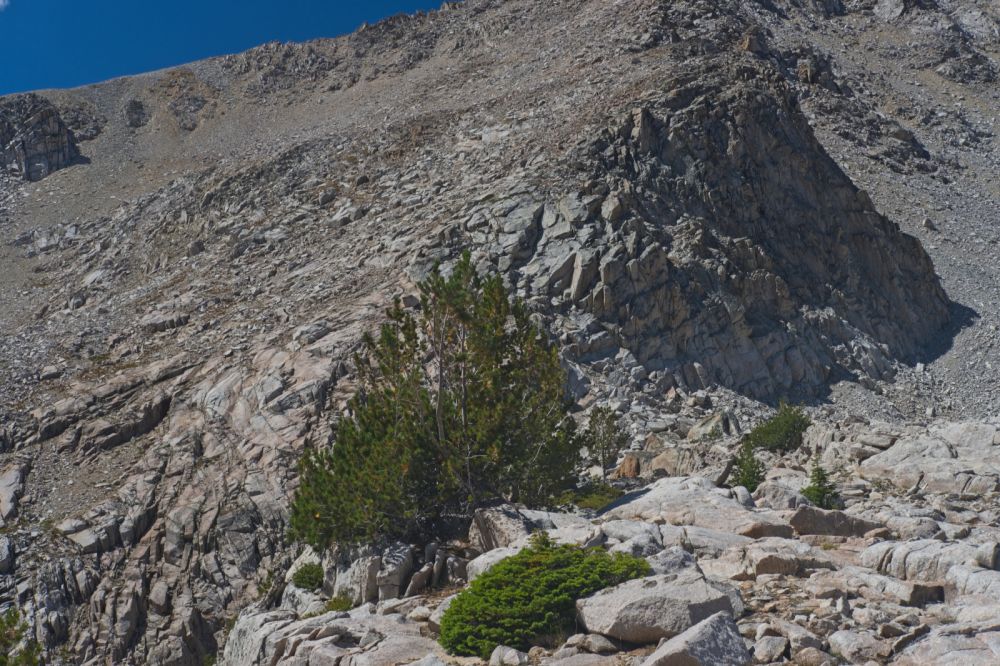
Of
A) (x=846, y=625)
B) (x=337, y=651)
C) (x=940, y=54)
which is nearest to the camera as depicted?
(x=846, y=625)

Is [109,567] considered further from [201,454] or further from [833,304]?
[833,304]

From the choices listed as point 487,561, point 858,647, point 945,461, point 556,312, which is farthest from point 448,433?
point 556,312

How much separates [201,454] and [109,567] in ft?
16.6

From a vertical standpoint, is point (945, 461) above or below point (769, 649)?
below

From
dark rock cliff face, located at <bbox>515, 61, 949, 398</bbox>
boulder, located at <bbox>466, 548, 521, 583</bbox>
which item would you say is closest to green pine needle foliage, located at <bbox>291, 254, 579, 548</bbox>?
boulder, located at <bbox>466, 548, 521, 583</bbox>

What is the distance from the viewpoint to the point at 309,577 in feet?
64.3

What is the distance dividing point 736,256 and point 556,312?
37.5 ft

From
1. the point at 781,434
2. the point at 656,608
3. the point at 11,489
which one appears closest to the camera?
the point at 656,608

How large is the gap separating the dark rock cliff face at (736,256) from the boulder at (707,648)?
26342mm

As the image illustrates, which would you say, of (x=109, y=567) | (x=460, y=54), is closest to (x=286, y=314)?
(x=109, y=567)

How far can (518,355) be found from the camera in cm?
2098

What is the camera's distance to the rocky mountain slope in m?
16.5

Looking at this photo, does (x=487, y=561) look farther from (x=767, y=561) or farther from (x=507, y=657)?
(x=767, y=561)

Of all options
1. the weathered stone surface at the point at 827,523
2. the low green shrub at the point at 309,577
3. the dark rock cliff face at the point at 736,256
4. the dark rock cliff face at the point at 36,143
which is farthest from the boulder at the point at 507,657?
the dark rock cliff face at the point at 36,143
